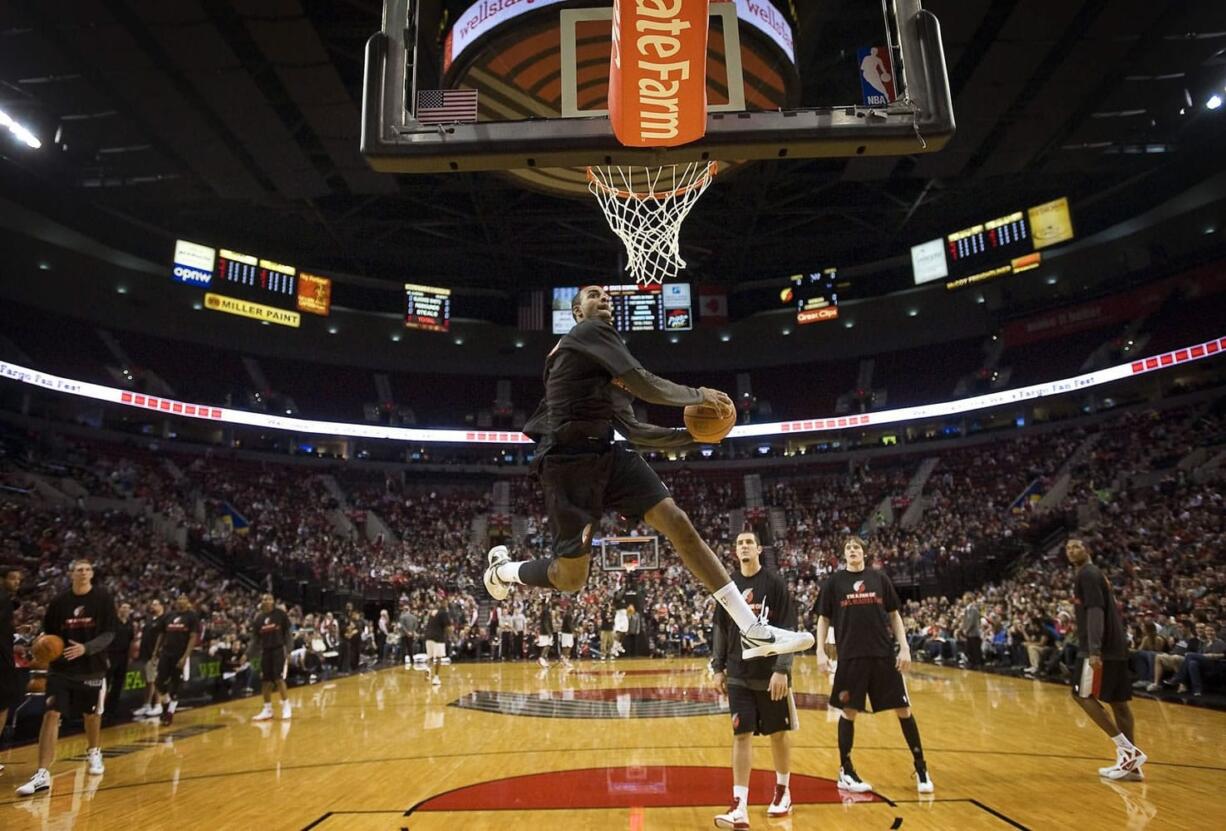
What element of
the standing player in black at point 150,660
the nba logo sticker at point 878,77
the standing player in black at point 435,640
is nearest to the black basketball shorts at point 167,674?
the standing player in black at point 150,660

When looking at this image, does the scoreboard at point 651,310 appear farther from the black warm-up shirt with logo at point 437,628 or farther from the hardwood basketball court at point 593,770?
the hardwood basketball court at point 593,770

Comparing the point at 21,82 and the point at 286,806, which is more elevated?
the point at 21,82

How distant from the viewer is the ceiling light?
54.7 feet

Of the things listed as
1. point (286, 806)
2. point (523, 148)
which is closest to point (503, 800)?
point (286, 806)

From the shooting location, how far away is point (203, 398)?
30.9 m

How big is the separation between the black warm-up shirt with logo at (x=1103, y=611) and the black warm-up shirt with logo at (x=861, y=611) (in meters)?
1.69

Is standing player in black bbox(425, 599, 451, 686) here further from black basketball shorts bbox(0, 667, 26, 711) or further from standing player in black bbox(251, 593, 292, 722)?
black basketball shorts bbox(0, 667, 26, 711)

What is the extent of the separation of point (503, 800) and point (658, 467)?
30.8 metres

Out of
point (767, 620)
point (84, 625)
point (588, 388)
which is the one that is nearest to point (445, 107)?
point (588, 388)

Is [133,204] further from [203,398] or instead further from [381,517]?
[381,517]

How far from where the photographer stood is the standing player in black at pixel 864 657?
237 inches

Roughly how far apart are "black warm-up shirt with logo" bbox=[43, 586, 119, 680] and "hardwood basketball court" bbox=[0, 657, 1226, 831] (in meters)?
0.99

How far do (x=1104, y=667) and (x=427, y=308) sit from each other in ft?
88.2

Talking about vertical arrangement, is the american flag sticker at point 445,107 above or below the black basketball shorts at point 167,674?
above
